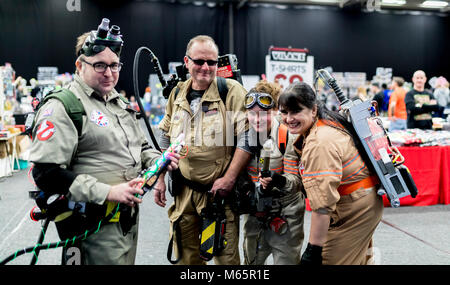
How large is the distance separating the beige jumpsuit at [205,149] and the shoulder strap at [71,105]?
0.65 m

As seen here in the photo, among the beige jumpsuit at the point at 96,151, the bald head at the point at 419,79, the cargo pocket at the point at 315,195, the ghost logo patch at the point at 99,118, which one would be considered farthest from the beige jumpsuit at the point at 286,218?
the bald head at the point at 419,79

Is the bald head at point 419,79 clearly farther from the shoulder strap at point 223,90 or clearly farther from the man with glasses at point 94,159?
the man with glasses at point 94,159

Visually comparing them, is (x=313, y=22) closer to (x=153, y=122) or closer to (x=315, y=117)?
(x=153, y=122)

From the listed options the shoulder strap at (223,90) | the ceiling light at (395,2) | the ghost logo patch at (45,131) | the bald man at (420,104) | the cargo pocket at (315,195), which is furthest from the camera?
the ceiling light at (395,2)

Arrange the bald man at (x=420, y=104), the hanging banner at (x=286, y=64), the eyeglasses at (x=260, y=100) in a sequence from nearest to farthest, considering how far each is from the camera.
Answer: the eyeglasses at (x=260, y=100), the hanging banner at (x=286, y=64), the bald man at (x=420, y=104)

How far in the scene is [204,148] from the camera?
6.28 feet

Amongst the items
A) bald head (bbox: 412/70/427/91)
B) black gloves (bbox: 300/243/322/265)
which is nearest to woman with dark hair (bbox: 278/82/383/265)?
black gloves (bbox: 300/243/322/265)

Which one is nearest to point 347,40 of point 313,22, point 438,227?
point 313,22

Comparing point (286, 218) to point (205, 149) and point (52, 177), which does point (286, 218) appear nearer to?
point (205, 149)

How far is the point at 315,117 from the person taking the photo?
5.22 ft

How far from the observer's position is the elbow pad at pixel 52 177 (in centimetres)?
131

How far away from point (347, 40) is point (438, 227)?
44.5ft

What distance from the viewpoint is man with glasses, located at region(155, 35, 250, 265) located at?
75.1 inches

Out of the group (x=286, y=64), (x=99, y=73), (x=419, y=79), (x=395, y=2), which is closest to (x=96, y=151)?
(x=99, y=73)
